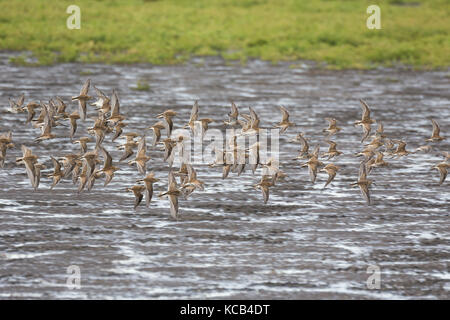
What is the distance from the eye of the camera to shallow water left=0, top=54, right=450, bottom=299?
10688 mm

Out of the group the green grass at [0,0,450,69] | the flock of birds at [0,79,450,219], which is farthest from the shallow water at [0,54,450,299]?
the green grass at [0,0,450,69]

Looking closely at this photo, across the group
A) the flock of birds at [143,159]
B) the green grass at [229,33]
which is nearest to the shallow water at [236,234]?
the flock of birds at [143,159]

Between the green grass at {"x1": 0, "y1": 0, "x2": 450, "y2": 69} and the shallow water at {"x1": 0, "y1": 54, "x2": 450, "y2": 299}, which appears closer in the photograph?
the shallow water at {"x1": 0, "y1": 54, "x2": 450, "y2": 299}

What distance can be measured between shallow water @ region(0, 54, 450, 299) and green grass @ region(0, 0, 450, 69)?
12267mm

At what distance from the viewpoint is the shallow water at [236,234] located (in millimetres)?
10688

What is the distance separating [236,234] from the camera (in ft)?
42.1

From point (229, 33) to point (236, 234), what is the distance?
2566cm

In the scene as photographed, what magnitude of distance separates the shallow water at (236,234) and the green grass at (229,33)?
12.3 meters

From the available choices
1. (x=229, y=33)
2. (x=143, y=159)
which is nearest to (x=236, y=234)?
(x=143, y=159)

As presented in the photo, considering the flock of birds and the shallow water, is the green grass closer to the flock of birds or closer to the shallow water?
the shallow water

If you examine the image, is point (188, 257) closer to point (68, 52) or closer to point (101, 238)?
point (101, 238)

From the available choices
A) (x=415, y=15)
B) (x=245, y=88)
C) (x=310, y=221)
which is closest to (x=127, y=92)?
(x=245, y=88)

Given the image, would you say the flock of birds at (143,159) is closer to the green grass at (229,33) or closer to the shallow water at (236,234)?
the shallow water at (236,234)

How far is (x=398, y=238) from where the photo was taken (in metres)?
12.7
